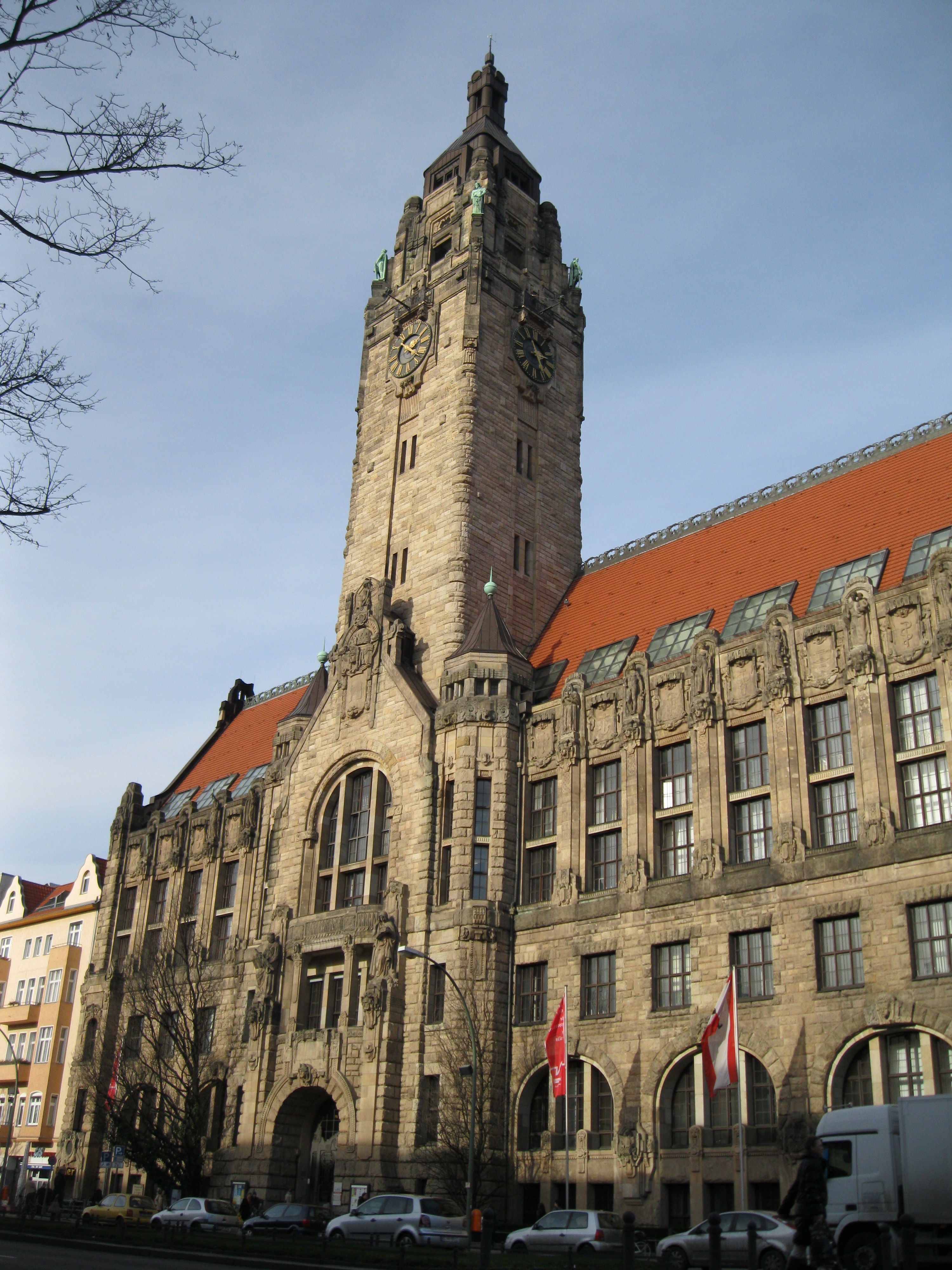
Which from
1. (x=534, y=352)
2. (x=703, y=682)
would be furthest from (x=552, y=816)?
(x=534, y=352)

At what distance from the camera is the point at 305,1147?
4438 cm

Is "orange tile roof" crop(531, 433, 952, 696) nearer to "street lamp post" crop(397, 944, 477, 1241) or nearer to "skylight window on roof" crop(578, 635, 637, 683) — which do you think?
"skylight window on roof" crop(578, 635, 637, 683)

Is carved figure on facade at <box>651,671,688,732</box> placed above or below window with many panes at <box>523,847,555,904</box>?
above

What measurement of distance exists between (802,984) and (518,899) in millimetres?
11653

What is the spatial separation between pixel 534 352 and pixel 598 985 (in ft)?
101

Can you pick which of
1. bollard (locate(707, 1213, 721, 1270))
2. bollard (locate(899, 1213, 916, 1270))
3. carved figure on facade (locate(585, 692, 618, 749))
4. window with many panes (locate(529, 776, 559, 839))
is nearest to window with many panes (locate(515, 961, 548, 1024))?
window with many panes (locate(529, 776, 559, 839))

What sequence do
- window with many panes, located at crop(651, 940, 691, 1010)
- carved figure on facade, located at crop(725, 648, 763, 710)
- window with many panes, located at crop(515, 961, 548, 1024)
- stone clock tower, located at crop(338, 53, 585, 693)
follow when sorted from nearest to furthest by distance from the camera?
window with many panes, located at crop(651, 940, 691, 1010) < carved figure on facade, located at crop(725, 648, 763, 710) < window with many panes, located at crop(515, 961, 548, 1024) < stone clock tower, located at crop(338, 53, 585, 693)

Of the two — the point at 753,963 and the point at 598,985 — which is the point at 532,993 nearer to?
the point at 598,985

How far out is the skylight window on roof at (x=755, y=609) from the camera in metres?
40.8

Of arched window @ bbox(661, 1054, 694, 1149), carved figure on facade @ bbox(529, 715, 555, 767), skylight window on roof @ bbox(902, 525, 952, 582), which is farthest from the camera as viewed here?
carved figure on facade @ bbox(529, 715, 555, 767)

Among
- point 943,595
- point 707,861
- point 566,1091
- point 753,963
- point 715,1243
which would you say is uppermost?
point 943,595

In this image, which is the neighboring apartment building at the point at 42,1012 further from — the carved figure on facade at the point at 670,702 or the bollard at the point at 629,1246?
the bollard at the point at 629,1246

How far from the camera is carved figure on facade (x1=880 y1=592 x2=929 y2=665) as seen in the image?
34.1 metres

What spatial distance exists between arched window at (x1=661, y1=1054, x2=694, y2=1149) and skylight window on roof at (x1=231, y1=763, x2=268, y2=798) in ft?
92.5
